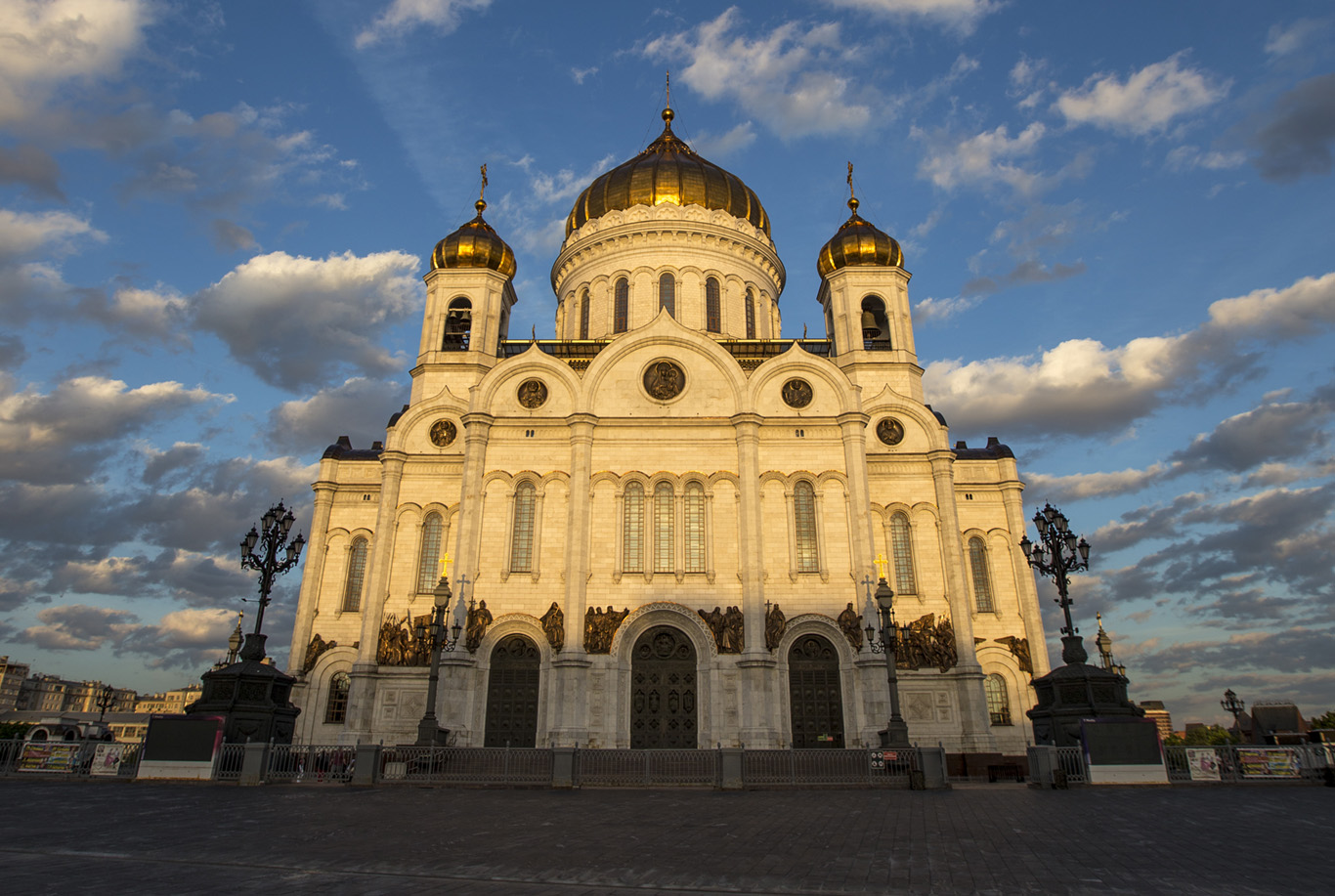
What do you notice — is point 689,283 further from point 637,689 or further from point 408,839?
point 408,839

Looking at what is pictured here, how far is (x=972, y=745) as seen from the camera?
23.7 meters

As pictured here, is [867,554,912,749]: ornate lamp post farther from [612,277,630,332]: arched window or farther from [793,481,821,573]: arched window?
[612,277,630,332]: arched window

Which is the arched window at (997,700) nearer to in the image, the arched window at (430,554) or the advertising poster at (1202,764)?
the advertising poster at (1202,764)

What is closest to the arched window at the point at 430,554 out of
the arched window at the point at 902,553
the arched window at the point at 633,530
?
the arched window at the point at 633,530

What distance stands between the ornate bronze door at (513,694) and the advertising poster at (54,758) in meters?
10.2

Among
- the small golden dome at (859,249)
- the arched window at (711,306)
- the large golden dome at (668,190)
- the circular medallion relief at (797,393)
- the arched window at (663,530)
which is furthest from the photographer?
the large golden dome at (668,190)

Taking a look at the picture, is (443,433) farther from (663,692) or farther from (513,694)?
(663,692)

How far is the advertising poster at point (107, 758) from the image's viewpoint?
1659cm

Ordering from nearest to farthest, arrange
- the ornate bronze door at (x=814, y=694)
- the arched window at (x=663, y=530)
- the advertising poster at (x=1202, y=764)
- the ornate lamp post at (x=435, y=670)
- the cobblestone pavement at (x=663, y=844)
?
1. the cobblestone pavement at (x=663, y=844)
2. the advertising poster at (x=1202, y=764)
3. the ornate lamp post at (x=435, y=670)
4. the ornate bronze door at (x=814, y=694)
5. the arched window at (x=663, y=530)

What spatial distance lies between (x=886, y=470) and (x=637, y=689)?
1161 centimetres

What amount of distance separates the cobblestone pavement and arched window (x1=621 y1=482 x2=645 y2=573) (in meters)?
12.3

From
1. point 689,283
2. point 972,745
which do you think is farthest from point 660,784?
point 689,283

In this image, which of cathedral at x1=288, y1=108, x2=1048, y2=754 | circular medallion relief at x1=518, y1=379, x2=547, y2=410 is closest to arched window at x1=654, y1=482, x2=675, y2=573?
cathedral at x1=288, y1=108, x2=1048, y2=754

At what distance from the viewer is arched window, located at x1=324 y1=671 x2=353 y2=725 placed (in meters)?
Answer: 26.2
